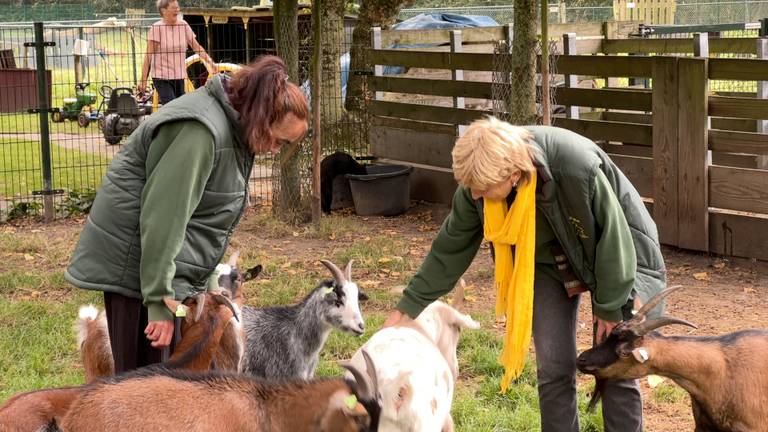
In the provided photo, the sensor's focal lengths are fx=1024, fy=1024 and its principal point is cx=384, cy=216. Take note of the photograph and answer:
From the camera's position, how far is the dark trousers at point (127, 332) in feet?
13.1

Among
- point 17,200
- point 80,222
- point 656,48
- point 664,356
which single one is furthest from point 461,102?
point 664,356

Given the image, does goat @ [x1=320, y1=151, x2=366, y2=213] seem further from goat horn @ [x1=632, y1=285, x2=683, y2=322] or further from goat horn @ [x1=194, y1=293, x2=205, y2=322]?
goat horn @ [x1=632, y1=285, x2=683, y2=322]

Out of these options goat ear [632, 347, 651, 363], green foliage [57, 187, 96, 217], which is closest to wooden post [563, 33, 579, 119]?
green foliage [57, 187, 96, 217]

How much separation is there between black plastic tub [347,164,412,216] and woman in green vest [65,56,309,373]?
658 centimetres

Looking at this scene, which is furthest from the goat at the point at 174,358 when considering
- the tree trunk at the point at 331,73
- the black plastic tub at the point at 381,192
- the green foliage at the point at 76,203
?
the tree trunk at the point at 331,73

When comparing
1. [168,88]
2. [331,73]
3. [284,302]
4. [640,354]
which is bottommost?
[284,302]

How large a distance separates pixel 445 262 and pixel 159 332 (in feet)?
4.08

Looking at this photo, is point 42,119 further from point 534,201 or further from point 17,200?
point 534,201

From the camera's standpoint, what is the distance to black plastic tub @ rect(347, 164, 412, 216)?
34.9ft

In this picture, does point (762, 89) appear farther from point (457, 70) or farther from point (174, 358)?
point (174, 358)

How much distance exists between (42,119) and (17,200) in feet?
3.06

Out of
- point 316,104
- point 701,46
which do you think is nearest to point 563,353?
point 701,46

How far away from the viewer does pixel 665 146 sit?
8.55 meters

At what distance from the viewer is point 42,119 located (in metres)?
10.9
